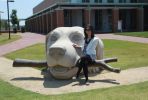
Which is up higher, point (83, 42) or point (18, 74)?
point (83, 42)

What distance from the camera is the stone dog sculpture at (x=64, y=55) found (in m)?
11.6

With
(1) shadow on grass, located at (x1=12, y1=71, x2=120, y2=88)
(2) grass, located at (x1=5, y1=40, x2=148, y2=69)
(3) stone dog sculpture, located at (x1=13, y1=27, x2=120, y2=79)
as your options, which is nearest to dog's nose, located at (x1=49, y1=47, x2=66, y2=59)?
(3) stone dog sculpture, located at (x1=13, y1=27, x2=120, y2=79)

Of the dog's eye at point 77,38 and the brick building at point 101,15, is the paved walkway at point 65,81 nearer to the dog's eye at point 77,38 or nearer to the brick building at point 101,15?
the dog's eye at point 77,38

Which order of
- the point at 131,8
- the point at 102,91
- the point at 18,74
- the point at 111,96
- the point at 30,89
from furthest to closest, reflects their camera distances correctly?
the point at 131,8
the point at 18,74
the point at 30,89
the point at 102,91
the point at 111,96

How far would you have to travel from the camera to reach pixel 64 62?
11.6 meters

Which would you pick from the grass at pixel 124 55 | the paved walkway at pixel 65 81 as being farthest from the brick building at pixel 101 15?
the paved walkway at pixel 65 81

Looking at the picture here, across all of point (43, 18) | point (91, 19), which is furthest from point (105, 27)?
point (43, 18)

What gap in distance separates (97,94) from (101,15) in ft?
168

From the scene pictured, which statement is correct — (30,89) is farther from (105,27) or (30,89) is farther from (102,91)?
(105,27)

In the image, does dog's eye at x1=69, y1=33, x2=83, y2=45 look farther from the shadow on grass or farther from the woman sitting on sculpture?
the shadow on grass

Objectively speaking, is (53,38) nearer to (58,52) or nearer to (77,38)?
(77,38)

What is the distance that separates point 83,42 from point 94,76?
107 centimetres

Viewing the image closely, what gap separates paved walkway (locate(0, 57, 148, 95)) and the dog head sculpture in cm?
28

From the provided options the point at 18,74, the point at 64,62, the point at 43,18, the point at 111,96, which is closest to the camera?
the point at 111,96
